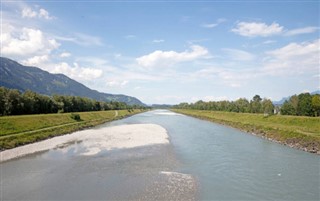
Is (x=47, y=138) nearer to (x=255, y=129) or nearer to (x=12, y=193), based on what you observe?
(x=12, y=193)

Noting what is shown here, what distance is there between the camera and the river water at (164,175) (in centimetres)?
1928

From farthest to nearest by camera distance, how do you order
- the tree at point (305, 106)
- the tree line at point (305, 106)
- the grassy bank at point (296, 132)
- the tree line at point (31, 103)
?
the tree at point (305, 106)
the tree line at point (305, 106)
the tree line at point (31, 103)
the grassy bank at point (296, 132)

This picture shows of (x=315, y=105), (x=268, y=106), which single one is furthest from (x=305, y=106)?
(x=268, y=106)

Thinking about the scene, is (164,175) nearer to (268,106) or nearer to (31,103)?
(31,103)

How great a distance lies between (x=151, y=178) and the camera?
2309cm

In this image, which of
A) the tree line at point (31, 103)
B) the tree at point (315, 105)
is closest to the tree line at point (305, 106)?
the tree at point (315, 105)

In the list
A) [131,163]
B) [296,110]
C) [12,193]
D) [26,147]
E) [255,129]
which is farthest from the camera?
[296,110]

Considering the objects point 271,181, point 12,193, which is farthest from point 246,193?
point 12,193

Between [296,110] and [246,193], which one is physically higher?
[296,110]

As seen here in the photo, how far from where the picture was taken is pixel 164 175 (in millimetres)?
23953

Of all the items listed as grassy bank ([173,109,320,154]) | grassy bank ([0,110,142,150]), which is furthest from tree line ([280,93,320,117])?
grassy bank ([0,110,142,150])

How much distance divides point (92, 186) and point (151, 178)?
16.1ft

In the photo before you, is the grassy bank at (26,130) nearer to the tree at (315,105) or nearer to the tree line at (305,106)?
the tree at (315,105)

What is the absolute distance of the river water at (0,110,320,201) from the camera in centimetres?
1928
